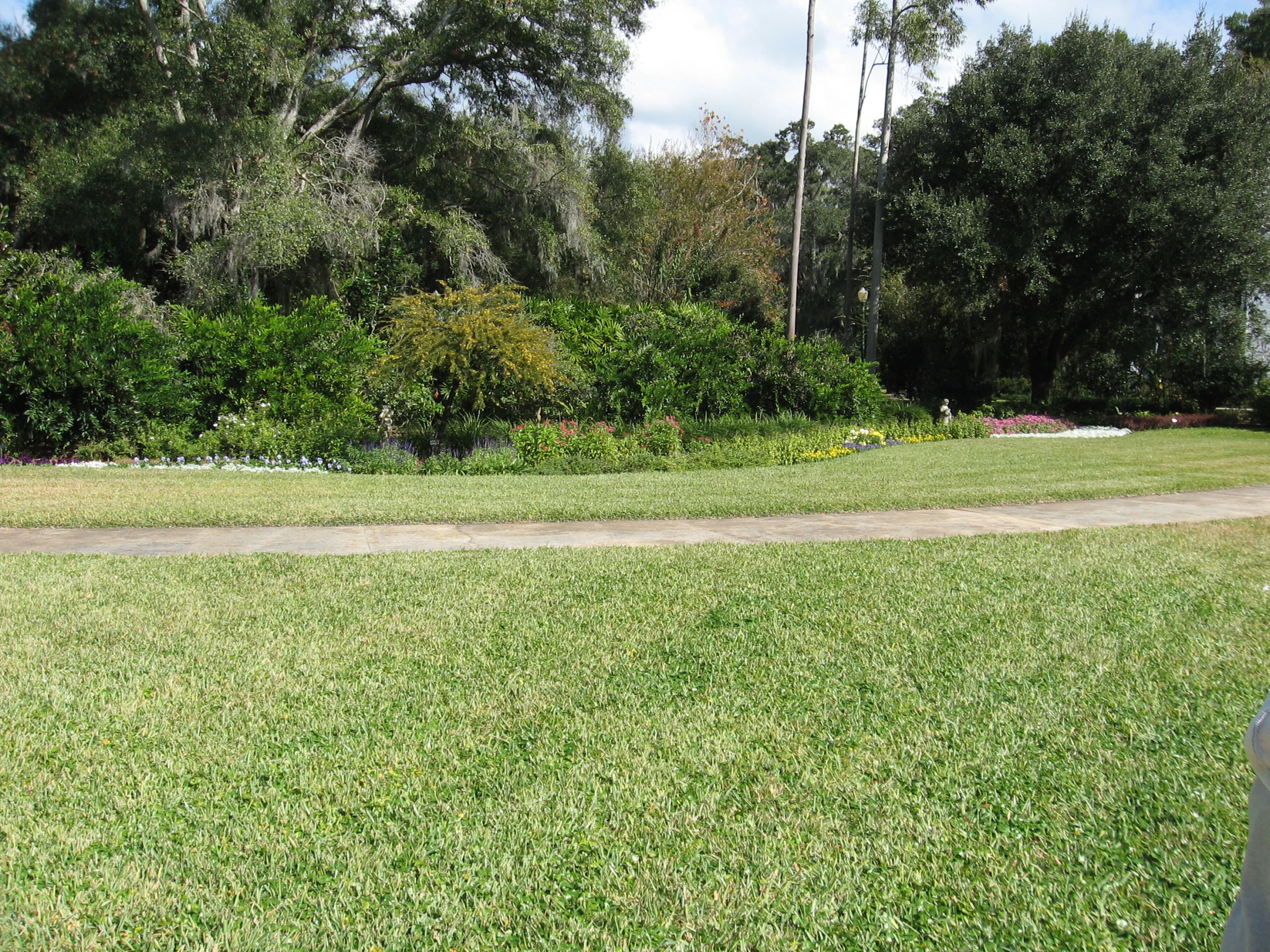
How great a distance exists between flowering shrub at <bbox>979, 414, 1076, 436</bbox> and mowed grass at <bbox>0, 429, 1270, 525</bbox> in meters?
6.20

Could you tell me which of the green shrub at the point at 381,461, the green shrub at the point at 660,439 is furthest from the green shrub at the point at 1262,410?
the green shrub at the point at 381,461

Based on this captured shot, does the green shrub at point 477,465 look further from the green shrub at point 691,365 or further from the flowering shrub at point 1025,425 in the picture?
the flowering shrub at point 1025,425

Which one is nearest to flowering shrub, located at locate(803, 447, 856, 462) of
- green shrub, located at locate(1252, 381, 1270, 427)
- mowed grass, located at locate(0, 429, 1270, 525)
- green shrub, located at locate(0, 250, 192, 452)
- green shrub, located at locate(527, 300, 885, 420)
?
mowed grass, located at locate(0, 429, 1270, 525)

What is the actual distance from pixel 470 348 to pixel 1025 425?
44.9 ft

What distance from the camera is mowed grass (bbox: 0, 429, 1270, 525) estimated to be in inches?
313

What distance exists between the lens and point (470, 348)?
11914mm

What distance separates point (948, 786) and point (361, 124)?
727 inches

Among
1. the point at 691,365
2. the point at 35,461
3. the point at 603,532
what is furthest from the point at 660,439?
the point at 35,461

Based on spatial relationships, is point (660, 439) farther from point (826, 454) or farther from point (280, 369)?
point (280, 369)

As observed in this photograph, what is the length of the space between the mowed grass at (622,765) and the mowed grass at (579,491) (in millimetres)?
2558

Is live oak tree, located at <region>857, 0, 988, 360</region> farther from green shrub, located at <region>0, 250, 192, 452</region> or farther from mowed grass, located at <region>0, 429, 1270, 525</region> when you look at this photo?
green shrub, located at <region>0, 250, 192, 452</region>

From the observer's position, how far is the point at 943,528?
7.69 m

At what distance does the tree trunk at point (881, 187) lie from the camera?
23656mm

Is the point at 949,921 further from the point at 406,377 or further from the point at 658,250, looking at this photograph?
the point at 658,250
